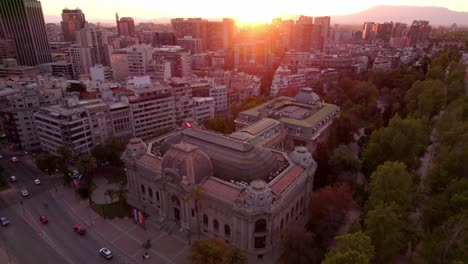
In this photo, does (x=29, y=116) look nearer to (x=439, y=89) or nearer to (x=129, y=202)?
(x=129, y=202)

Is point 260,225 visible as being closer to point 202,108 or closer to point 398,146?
point 398,146

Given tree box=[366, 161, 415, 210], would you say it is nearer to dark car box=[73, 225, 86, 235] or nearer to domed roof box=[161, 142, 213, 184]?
domed roof box=[161, 142, 213, 184]

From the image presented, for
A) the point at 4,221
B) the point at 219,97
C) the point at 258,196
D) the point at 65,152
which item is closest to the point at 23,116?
the point at 65,152

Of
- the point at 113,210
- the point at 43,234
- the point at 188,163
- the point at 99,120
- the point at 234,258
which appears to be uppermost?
the point at 188,163

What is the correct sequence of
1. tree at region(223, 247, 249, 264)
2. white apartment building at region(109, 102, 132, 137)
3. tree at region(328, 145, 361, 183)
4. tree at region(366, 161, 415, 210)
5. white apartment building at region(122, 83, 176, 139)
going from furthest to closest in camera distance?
1. white apartment building at region(122, 83, 176, 139)
2. white apartment building at region(109, 102, 132, 137)
3. tree at region(328, 145, 361, 183)
4. tree at region(366, 161, 415, 210)
5. tree at region(223, 247, 249, 264)

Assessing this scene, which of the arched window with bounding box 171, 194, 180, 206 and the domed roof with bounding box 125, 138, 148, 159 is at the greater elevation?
the domed roof with bounding box 125, 138, 148, 159

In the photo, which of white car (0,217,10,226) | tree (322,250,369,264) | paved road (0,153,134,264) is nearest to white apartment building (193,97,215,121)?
paved road (0,153,134,264)
